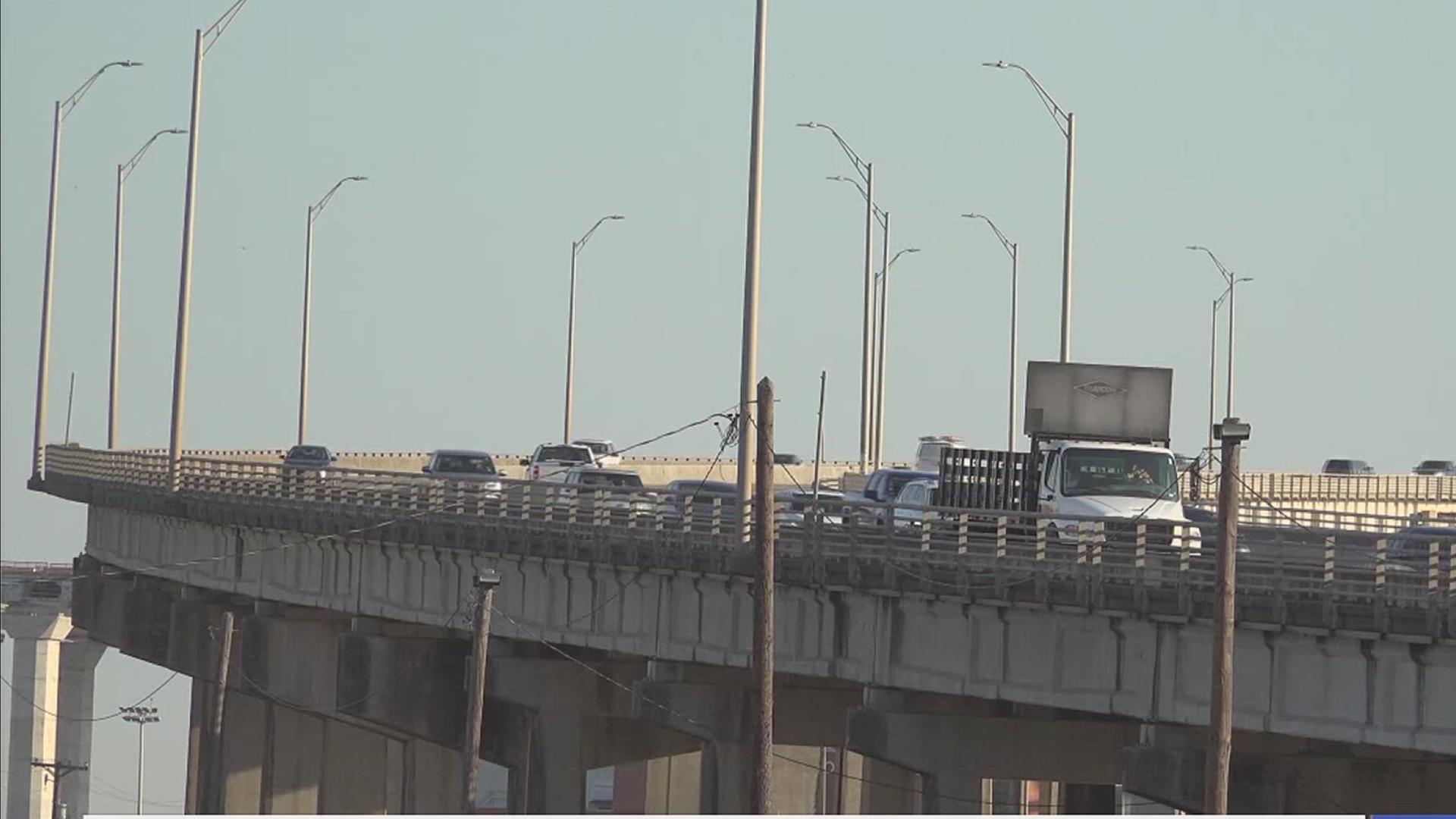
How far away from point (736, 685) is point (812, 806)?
25.9 meters

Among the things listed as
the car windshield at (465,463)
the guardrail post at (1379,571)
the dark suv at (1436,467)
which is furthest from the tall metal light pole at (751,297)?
the dark suv at (1436,467)

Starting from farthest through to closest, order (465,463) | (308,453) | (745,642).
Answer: (308,453)
(465,463)
(745,642)

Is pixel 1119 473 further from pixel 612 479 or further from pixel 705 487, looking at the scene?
pixel 612 479

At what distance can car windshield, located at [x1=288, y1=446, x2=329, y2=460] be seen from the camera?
9312cm

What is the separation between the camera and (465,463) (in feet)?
257

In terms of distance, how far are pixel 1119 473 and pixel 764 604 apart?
12.5m

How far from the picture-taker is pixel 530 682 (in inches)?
2143

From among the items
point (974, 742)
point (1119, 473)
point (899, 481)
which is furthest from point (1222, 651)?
point (899, 481)

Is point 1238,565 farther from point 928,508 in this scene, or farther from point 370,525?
point 370,525

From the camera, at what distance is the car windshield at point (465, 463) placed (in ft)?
255

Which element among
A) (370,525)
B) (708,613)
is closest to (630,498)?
(708,613)

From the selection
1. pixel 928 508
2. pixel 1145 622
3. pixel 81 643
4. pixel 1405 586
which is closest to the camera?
pixel 1405 586

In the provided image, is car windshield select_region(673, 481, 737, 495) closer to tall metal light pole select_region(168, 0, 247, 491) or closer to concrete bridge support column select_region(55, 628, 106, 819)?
tall metal light pole select_region(168, 0, 247, 491)

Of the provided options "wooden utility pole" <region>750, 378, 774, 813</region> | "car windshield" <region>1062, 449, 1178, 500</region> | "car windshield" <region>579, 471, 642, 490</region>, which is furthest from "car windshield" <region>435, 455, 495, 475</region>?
"wooden utility pole" <region>750, 378, 774, 813</region>
